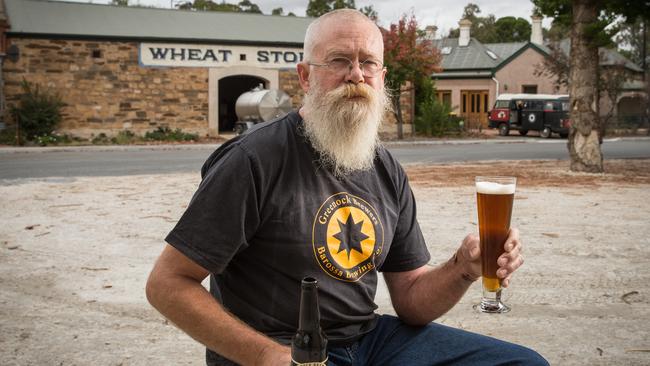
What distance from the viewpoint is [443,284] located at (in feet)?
8.26

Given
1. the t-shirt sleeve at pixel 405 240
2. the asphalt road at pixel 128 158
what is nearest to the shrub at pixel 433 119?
the asphalt road at pixel 128 158

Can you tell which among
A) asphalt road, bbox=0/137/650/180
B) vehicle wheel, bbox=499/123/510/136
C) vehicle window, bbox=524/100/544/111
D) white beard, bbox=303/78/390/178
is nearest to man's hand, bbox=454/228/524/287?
white beard, bbox=303/78/390/178

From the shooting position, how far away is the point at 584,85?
45.1 feet

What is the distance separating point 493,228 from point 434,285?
42 centimetres

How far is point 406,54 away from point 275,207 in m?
26.9

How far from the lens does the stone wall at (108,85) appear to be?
2430 cm

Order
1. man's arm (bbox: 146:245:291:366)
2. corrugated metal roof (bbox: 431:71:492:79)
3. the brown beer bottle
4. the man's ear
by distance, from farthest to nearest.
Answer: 1. corrugated metal roof (bbox: 431:71:492:79)
2. the man's ear
3. man's arm (bbox: 146:245:291:366)
4. the brown beer bottle

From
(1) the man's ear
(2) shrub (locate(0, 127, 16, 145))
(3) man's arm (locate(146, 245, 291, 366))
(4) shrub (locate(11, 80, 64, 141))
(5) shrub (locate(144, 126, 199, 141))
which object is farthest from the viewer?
(5) shrub (locate(144, 126, 199, 141))

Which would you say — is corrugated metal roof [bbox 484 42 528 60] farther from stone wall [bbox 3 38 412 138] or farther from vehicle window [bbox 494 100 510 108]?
stone wall [bbox 3 38 412 138]

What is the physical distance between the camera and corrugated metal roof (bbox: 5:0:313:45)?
25219 mm

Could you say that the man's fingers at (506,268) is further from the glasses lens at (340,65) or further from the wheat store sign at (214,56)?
the wheat store sign at (214,56)

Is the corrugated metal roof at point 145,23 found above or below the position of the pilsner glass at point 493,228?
above

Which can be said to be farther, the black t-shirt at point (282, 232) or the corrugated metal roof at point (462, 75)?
the corrugated metal roof at point (462, 75)

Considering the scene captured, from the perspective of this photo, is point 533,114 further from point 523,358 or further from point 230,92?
point 523,358
